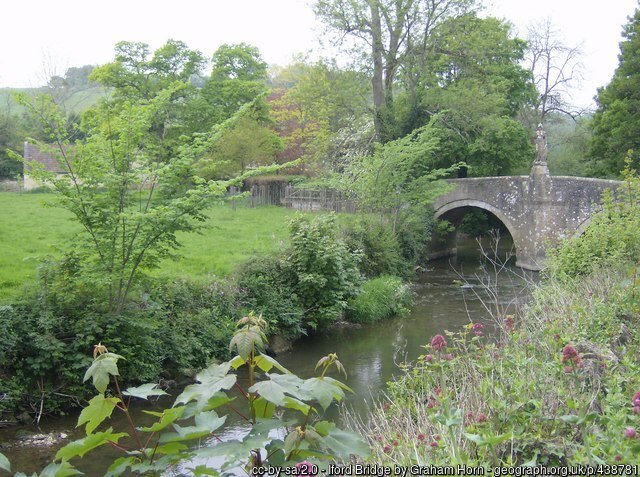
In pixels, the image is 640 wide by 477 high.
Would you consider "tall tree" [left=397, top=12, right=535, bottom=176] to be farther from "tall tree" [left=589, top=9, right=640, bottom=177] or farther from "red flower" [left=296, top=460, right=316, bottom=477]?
"red flower" [left=296, top=460, right=316, bottom=477]

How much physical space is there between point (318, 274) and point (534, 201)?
1312 cm

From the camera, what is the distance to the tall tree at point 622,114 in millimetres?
24719

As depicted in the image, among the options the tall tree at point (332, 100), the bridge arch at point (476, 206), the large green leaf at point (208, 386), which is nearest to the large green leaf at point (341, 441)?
the large green leaf at point (208, 386)

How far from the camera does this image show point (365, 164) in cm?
2050

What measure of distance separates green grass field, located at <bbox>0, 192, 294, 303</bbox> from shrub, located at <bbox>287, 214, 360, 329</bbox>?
766 millimetres

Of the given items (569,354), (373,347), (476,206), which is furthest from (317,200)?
(569,354)

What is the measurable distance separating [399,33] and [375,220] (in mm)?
10510

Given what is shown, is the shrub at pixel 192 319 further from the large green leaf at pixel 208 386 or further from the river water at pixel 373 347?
the large green leaf at pixel 208 386

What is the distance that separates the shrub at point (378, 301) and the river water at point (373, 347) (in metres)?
0.26

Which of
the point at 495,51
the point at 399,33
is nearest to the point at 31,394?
the point at 399,33

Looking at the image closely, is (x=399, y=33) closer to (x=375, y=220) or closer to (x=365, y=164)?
(x=365, y=164)

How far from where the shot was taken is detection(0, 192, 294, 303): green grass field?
10.8 meters

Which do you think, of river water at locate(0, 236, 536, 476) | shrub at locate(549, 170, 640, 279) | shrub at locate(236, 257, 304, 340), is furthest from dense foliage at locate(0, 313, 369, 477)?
shrub at locate(236, 257, 304, 340)

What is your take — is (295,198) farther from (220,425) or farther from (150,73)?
(220,425)
